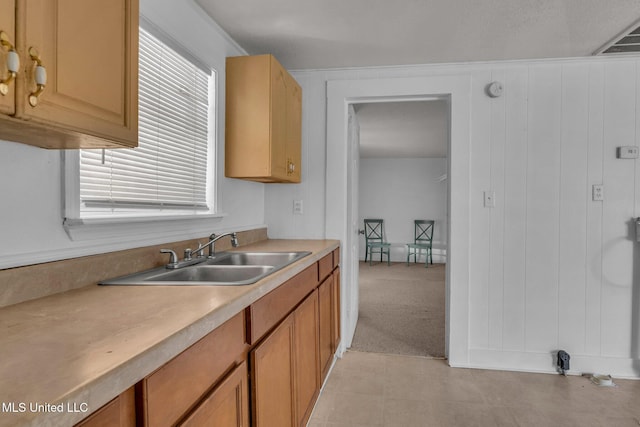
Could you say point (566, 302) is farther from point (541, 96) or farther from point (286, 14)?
point (286, 14)

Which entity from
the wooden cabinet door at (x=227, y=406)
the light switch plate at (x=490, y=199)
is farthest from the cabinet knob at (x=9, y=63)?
the light switch plate at (x=490, y=199)

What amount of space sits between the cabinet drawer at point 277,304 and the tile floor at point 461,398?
82 cm

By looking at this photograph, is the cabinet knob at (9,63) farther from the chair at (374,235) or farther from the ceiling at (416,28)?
the chair at (374,235)

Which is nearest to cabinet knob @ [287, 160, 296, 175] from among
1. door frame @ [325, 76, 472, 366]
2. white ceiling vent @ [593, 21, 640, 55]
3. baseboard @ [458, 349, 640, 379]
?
door frame @ [325, 76, 472, 366]

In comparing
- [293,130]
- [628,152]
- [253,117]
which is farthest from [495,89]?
[253,117]

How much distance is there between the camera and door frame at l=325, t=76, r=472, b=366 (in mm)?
2809

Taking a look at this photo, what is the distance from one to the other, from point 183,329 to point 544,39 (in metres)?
2.68

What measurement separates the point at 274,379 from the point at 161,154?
1.14 m

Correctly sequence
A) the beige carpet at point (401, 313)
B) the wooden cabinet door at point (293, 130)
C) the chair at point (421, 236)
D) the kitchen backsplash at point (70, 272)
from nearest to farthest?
the kitchen backsplash at point (70, 272)
the wooden cabinet door at point (293, 130)
the beige carpet at point (401, 313)
the chair at point (421, 236)

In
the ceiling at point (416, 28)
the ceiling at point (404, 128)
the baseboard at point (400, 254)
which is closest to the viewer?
the ceiling at point (416, 28)

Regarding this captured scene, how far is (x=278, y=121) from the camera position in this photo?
2.37 meters

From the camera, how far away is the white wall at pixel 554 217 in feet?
8.71

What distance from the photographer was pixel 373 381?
257 cm

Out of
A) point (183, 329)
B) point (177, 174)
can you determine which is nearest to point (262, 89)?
point (177, 174)
